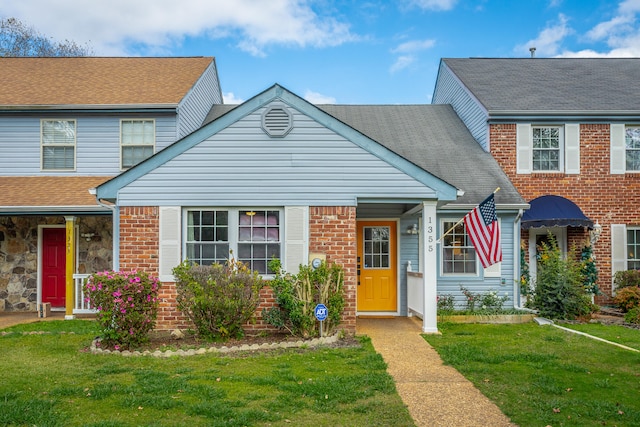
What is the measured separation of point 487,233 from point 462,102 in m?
8.50

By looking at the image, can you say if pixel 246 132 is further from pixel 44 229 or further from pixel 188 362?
pixel 44 229

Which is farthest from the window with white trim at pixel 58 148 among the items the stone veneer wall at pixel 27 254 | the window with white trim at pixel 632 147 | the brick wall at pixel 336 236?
the window with white trim at pixel 632 147

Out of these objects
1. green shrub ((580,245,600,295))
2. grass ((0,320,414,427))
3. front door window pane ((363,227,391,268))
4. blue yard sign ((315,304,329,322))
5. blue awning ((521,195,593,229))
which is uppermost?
blue awning ((521,195,593,229))

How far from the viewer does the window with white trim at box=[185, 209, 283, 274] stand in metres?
10.7

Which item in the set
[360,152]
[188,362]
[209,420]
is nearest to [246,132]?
[360,152]

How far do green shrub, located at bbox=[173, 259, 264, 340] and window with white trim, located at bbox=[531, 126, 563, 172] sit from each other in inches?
370

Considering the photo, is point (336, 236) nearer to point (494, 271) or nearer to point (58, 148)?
point (494, 271)

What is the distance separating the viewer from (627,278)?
14430 mm

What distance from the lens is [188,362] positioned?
8.05 m

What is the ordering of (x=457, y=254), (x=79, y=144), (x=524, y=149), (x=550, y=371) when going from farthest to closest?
(x=524, y=149) → (x=79, y=144) → (x=457, y=254) → (x=550, y=371)

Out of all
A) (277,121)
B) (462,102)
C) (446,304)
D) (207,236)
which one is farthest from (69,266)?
(462,102)

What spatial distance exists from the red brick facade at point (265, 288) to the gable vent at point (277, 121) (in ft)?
5.26

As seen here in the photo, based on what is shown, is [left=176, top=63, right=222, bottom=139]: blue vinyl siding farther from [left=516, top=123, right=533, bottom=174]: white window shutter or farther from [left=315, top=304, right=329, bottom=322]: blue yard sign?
[left=516, top=123, right=533, bottom=174]: white window shutter

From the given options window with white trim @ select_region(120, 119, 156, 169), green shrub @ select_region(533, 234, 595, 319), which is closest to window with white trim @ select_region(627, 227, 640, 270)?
green shrub @ select_region(533, 234, 595, 319)
